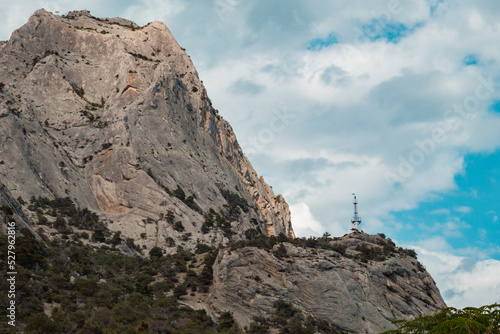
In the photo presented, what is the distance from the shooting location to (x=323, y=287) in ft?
236

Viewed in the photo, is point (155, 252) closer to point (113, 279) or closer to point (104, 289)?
point (113, 279)

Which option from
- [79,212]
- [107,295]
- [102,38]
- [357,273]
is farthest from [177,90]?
[107,295]

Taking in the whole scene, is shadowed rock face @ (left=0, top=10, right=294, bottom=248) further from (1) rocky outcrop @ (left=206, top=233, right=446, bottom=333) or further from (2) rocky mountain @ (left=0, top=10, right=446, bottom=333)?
(1) rocky outcrop @ (left=206, top=233, right=446, bottom=333)

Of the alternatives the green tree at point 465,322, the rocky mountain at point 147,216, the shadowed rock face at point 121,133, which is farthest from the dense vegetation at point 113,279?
the green tree at point 465,322

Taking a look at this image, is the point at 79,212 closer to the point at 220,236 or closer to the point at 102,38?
the point at 220,236

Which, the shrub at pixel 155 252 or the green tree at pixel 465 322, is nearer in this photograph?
the green tree at pixel 465 322

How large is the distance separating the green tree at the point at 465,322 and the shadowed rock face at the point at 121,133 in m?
59.1

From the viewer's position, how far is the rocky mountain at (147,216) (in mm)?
60781

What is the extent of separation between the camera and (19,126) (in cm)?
9269

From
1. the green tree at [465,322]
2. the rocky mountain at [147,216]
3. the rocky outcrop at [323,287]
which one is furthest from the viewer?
the rocky outcrop at [323,287]

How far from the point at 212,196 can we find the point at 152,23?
61944 mm

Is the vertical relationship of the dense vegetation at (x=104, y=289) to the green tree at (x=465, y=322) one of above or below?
above

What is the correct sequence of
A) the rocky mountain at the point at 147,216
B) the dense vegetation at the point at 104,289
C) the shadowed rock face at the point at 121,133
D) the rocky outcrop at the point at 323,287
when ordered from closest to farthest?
the dense vegetation at the point at 104,289, the rocky mountain at the point at 147,216, the rocky outcrop at the point at 323,287, the shadowed rock face at the point at 121,133

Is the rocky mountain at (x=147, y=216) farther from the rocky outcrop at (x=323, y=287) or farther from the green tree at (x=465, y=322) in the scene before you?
the green tree at (x=465, y=322)
